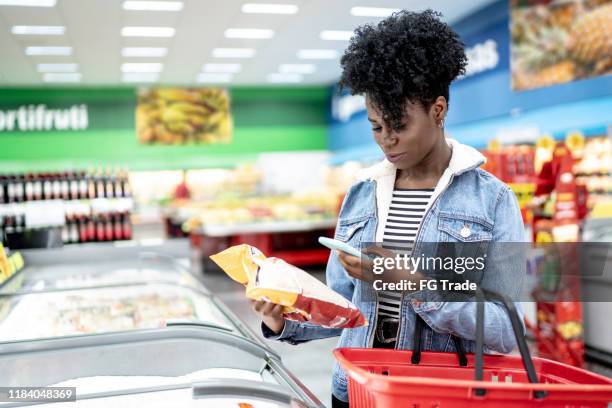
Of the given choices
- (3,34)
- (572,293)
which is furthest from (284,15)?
(572,293)

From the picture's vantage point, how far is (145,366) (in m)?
1.76

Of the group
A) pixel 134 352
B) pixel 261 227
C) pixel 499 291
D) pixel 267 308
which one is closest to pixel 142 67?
pixel 261 227

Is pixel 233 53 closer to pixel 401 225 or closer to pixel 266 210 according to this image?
pixel 266 210

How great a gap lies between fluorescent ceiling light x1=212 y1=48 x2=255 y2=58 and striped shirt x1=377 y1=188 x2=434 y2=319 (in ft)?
31.6

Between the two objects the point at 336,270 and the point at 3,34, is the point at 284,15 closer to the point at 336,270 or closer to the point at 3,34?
the point at 3,34

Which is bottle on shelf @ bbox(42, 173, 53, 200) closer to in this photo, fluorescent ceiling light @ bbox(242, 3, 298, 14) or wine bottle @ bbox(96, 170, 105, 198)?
wine bottle @ bbox(96, 170, 105, 198)

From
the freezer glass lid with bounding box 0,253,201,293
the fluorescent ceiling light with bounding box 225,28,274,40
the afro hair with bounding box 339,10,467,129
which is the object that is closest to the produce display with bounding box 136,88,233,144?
the fluorescent ceiling light with bounding box 225,28,274,40

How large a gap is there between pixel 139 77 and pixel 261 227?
5.58 meters

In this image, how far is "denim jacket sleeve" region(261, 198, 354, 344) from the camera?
151 cm

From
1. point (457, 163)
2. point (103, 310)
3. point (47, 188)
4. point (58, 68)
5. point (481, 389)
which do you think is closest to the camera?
point (481, 389)

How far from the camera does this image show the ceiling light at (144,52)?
34.3 ft

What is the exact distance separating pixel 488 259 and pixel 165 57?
10709mm

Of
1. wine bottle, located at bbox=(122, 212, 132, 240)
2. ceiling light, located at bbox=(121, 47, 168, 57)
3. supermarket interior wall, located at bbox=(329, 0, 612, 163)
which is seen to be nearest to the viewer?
wine bottle, located at bbox=(122, 212, 132, 240)

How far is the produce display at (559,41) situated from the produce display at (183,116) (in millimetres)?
8143
